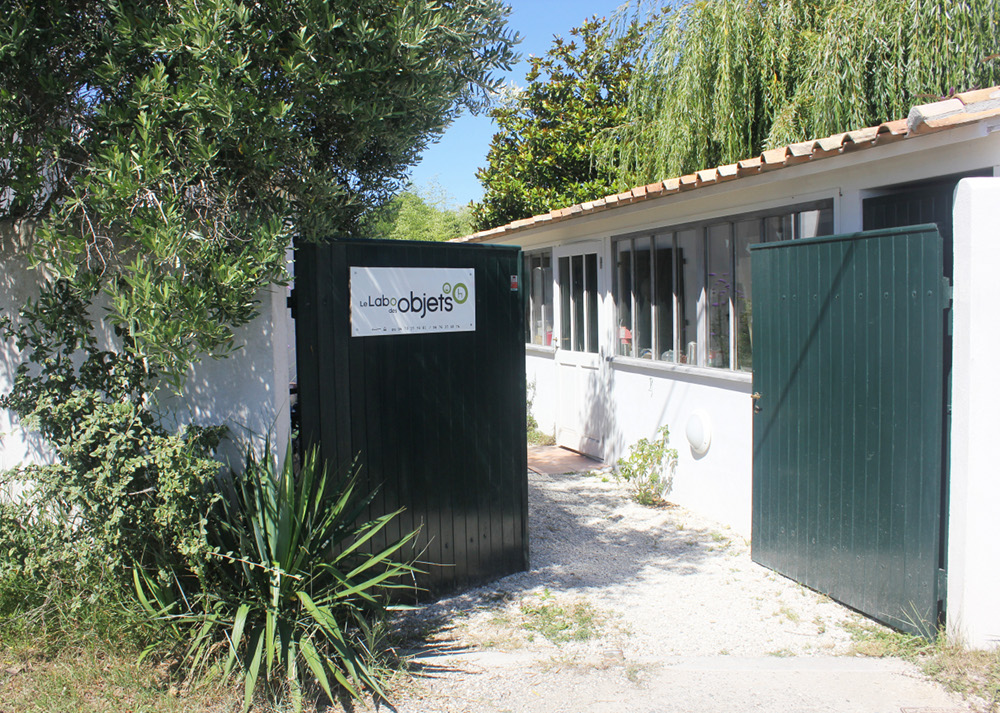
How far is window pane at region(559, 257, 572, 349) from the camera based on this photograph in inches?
352

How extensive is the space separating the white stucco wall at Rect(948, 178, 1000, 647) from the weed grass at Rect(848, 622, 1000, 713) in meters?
0.10

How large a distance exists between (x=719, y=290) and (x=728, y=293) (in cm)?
12

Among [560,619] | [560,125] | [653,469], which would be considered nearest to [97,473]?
[560,619]

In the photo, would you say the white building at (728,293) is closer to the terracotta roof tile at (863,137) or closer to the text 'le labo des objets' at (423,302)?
the terracotta roof tile at (863,137)

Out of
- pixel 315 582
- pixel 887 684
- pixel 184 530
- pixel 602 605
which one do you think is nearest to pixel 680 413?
pixel 602 605

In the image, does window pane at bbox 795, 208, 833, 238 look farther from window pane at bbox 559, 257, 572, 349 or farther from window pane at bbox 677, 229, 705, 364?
window pane at bbox 559, 257, 572, 349

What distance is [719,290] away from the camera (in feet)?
20.4

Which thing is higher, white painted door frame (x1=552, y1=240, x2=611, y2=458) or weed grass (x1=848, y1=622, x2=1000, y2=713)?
white painted door frame (x1=552, y1=240, x2=611, y2=458)

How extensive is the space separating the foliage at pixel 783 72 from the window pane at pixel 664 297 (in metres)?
1.88

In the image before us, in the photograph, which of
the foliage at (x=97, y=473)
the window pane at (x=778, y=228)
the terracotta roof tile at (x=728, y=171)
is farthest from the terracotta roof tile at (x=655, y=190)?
the foliage at (x=97, y=473)

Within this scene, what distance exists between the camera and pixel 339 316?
4277 mm

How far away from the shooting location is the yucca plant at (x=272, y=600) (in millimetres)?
3318

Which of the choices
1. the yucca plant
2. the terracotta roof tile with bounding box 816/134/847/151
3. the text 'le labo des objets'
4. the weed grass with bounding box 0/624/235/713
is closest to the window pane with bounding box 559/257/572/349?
the text 'le labo des objets'

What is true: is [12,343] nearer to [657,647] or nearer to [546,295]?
[657,647]
